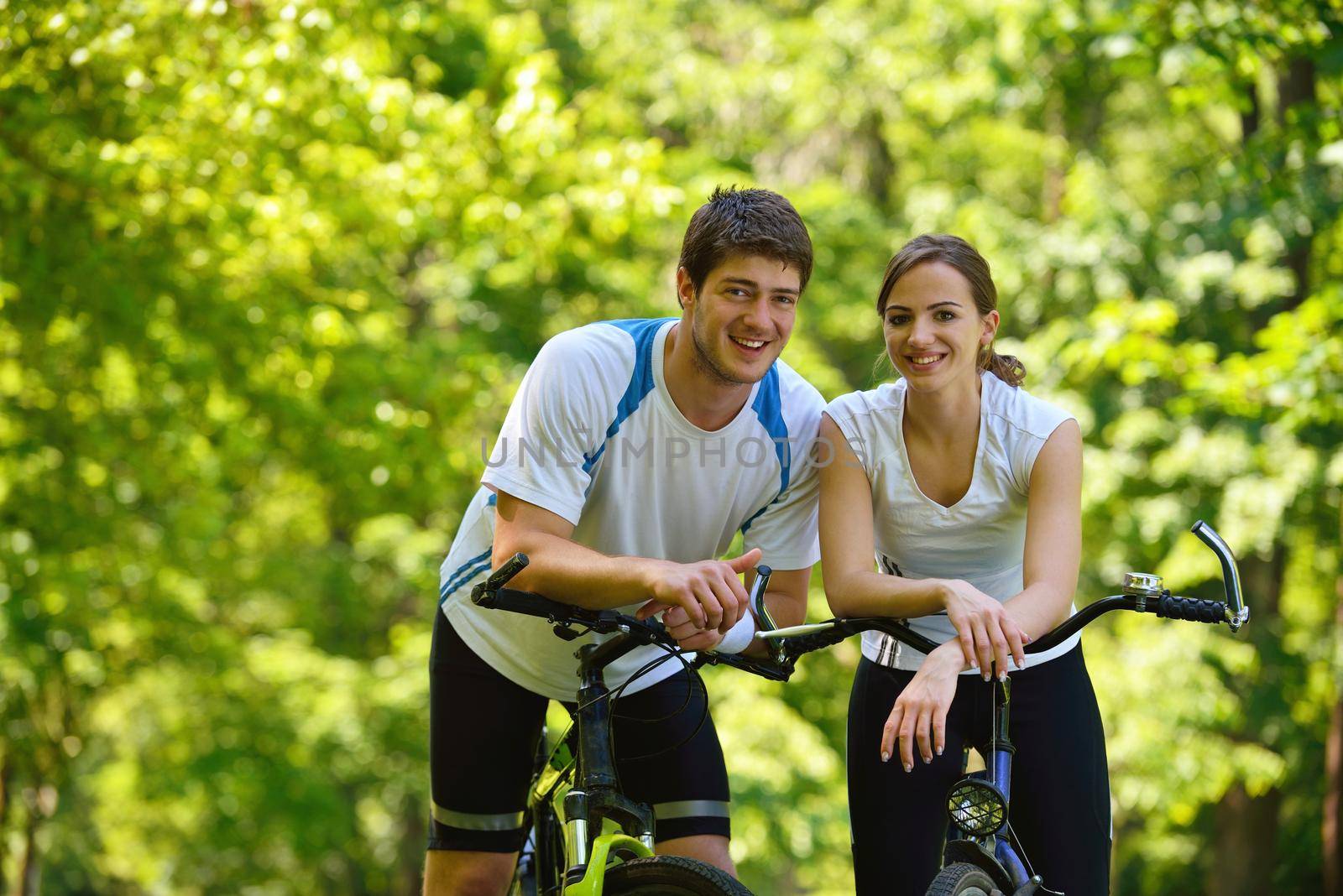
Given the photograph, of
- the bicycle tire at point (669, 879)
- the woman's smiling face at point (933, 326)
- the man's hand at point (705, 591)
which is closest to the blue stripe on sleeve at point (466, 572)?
the man's hand at point (705, 591)

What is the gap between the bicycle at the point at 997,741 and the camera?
7.18 feet

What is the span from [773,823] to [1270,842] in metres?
5.00

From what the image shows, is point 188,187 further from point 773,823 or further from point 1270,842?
point 1270,842

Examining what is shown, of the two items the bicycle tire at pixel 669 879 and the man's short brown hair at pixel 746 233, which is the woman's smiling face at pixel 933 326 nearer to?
the man's short brown hair at pixel 746 233

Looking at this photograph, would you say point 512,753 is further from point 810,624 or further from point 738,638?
point 810,624

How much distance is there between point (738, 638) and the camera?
253cm

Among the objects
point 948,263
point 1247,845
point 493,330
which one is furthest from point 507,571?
point 1247,845

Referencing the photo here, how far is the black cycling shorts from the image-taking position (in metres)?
2.82

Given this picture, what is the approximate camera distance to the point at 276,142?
6.13 m

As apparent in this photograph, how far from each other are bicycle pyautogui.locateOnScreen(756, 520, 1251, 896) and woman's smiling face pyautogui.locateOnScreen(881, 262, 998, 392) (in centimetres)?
53

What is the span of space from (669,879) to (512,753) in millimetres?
943

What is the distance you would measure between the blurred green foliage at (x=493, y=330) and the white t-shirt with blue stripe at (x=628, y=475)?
323 centimetres

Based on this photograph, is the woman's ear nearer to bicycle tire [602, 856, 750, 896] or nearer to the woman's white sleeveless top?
the woman's white sleeveless top

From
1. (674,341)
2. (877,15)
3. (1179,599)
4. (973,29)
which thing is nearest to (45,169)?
(674,341)
